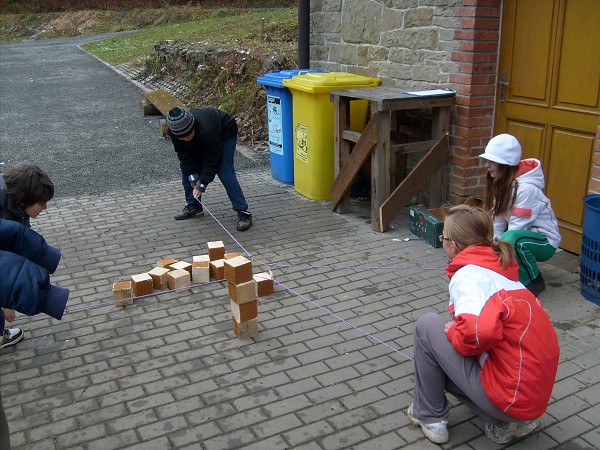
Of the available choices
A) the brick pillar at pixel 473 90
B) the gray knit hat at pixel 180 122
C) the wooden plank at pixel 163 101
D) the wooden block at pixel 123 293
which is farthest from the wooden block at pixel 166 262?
the wooden plank at pixel 163 101

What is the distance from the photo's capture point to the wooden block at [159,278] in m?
5.18

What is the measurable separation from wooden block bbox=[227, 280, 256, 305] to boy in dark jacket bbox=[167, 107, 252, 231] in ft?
7.29

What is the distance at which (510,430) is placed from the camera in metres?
3.20

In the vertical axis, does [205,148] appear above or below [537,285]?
above

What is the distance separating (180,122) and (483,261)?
3.76 metres

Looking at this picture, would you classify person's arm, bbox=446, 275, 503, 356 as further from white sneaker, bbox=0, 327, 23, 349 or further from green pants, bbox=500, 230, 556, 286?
white sneaker, bbox=0, 327, 23, 349

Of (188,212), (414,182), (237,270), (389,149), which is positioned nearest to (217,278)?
(237,270)

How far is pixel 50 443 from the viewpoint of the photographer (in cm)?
339

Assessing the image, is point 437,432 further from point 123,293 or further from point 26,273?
point 123,293

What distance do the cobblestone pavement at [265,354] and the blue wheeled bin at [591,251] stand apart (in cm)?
12

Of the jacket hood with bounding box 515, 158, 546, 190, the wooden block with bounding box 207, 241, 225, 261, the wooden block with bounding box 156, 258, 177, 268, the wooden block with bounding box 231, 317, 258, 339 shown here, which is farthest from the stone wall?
the wooden block with bounding box 231, 317, 258, 339

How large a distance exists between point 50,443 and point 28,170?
156 centimetres

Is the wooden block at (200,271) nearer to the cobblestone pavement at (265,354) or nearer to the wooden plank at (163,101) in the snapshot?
the cobblestone pavement at (265,354)

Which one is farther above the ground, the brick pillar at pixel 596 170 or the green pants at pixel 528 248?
the brick pillar at pixel 596 170
